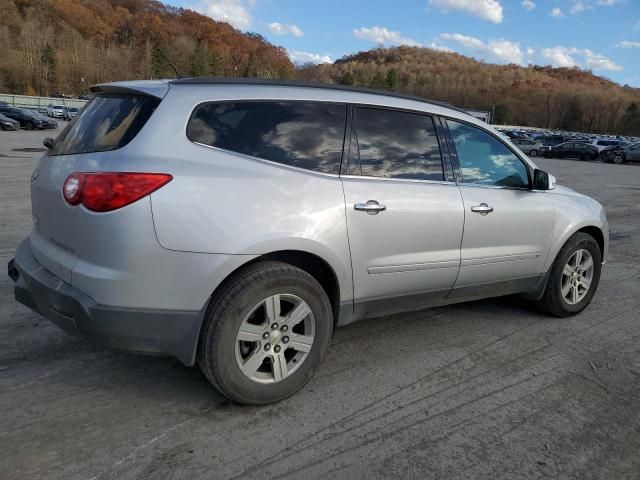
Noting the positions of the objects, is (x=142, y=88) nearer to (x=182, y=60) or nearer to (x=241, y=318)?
(x=241, y=318)

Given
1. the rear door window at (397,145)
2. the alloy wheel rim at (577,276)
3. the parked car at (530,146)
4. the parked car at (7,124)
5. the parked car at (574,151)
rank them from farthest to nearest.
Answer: the parked car at (530,146) < the parked car at (574,151) < the parked car at (7,124) < the alloy wheel rim at (577,276) < the rear door window at (397,145)

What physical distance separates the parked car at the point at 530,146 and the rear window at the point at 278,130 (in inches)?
1606

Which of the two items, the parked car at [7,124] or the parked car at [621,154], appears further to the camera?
the parked car at [621,154]

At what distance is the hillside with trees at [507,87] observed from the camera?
390 ft

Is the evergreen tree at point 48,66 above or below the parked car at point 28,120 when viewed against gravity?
above

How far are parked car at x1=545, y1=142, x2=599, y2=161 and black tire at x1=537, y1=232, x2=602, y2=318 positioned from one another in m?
36.9

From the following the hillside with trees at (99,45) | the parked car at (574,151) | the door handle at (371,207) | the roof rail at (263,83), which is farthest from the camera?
the hillside with trees at (99,45)

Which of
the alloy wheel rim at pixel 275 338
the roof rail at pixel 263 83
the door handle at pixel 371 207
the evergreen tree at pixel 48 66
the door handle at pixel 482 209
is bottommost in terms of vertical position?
the alloy wheel rim at pixel 275 338

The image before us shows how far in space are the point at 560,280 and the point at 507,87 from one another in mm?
169546

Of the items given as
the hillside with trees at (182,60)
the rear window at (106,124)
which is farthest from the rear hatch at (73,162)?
the hillside with trees at (182,60)

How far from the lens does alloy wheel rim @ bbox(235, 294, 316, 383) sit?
2918 millimetres

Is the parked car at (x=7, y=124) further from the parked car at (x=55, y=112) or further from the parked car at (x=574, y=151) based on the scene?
the parked car at (x=574, y=151)

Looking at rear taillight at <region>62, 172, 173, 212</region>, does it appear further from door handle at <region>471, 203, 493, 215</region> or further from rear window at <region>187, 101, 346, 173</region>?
door handle at <region>471, 203, 493, 215</region>

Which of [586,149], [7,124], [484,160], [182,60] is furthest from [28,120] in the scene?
[182,60]
